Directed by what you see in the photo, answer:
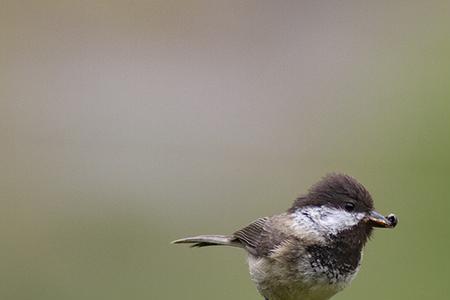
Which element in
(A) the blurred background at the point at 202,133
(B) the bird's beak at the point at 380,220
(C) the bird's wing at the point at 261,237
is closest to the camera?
(B) the bird's beak at the point at 380,220

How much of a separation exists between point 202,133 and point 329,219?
6.57m

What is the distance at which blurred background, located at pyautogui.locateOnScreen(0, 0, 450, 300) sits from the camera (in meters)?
8.00

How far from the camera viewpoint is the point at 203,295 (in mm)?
7617

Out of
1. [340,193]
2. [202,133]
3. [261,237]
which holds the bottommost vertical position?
[261,237]

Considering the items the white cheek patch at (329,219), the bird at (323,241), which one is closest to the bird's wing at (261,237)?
the bird at (323,241)

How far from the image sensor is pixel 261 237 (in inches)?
195

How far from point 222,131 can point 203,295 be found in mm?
3612

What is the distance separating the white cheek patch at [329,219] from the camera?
4457 millimetres

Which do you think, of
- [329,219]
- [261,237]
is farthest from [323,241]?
[261,237]

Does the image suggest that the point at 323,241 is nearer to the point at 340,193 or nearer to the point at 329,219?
the point at 329,219

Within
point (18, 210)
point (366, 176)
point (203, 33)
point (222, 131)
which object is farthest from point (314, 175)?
point (203, 33)

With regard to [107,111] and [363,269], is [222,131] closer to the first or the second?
[107,111]

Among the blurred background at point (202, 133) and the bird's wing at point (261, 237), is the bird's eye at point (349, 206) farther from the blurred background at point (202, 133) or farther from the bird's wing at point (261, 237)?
the blurred background at point (202, 133)

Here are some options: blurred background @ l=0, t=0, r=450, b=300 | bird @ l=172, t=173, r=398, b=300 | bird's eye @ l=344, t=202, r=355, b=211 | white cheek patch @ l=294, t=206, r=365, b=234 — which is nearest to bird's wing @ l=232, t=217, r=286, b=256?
bird @ l=172, t=173, r=398, b=300
